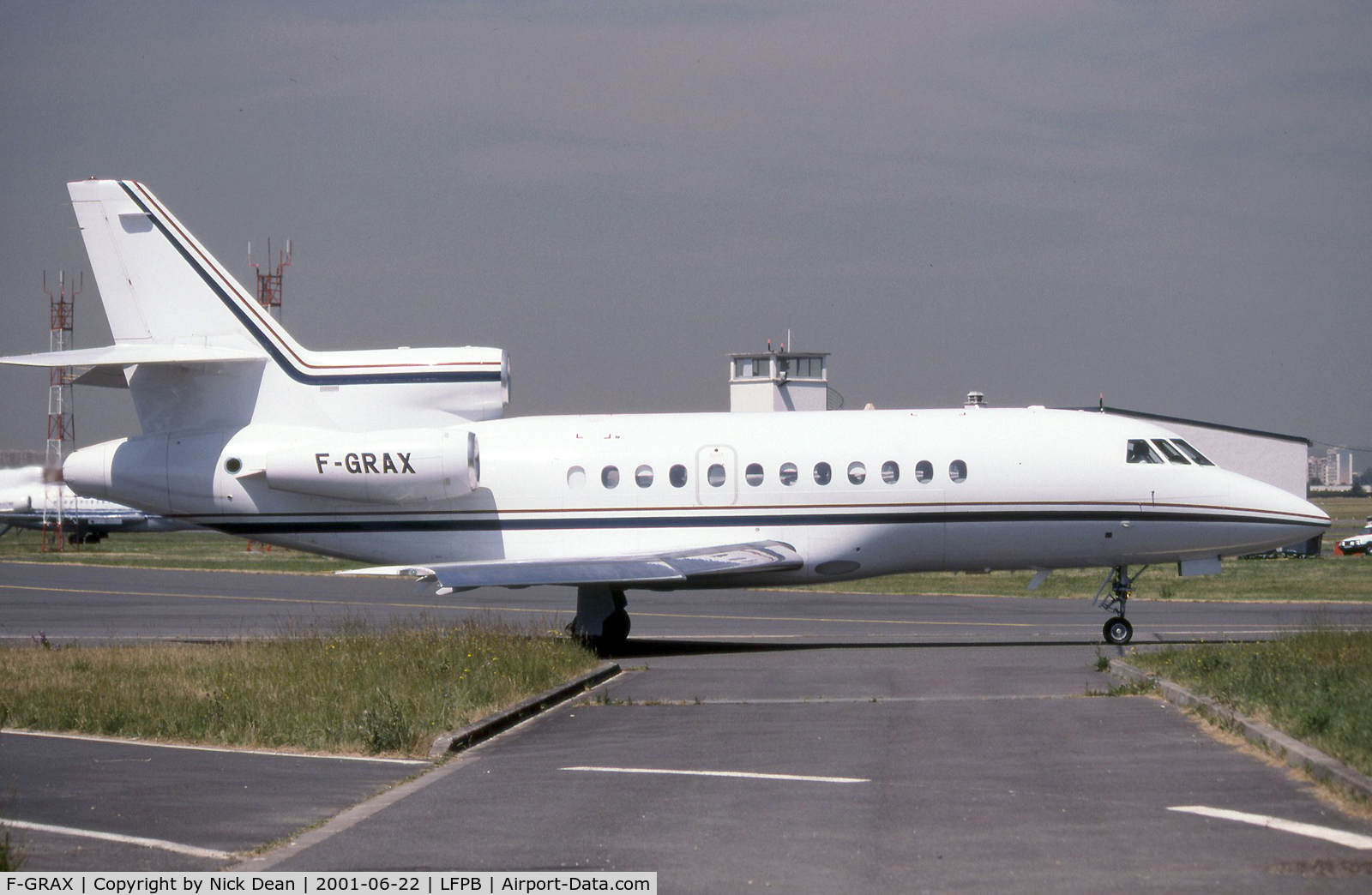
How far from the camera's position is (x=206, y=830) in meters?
8.80

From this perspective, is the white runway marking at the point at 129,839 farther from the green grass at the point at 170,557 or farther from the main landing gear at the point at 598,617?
the green grass at the point at 170,557

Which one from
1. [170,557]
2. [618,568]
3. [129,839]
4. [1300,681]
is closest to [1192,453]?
[618,568]

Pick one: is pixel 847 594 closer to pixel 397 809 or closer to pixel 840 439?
pixel 840 439

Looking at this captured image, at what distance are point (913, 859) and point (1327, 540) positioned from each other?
84325 mm

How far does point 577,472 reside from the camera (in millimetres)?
23141

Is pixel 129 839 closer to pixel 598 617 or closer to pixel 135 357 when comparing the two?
pixel 598 617

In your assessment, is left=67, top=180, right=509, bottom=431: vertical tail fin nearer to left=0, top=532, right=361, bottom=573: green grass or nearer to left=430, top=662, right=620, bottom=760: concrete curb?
left=430, top=662, right=620, bottom=760: concrete curb

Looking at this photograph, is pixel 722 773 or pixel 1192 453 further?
pixel 1192 453

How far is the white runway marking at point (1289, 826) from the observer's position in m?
8.00

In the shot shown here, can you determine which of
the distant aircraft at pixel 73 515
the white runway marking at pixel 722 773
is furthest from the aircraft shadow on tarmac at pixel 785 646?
the distant aircraft at pixel 73 515

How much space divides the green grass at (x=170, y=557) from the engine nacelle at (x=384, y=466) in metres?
17.7

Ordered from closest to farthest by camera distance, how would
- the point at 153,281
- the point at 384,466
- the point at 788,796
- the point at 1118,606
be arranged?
1. the point at 788,796
2. the point at 1118,606
3. the point at 384,466
4. the point at 153,281

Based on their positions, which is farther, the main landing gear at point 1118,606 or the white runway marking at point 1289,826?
the main landing gear at point 1118,606

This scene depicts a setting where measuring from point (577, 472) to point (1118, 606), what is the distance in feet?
28.7
